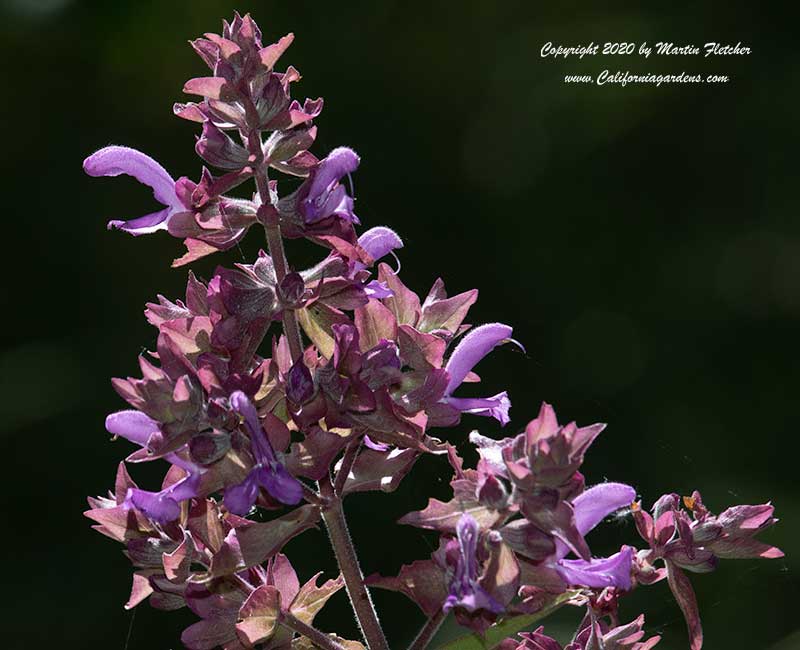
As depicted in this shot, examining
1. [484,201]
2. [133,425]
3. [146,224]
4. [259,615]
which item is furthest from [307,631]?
[484,201]

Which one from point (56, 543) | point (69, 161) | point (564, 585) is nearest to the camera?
point (564, 585)

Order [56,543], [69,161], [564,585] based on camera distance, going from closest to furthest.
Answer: [564,585]
[56,543]
[69,161]

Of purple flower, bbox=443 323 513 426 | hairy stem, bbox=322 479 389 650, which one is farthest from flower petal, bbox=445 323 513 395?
hairy stem, bbox=322 479 389 650

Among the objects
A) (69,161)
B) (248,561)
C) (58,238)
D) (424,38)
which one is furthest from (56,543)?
(248,561)

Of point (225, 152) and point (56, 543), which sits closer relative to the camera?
point (225, 152)

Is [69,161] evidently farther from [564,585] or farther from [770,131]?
[564,585]

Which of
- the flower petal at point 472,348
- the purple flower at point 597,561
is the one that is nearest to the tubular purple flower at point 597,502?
the purple flower at point 597,561

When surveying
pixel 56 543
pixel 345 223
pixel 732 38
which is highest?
pixel 732 38
